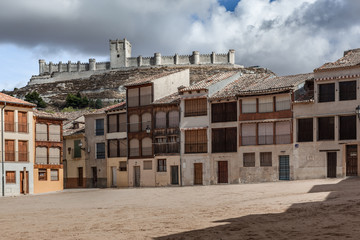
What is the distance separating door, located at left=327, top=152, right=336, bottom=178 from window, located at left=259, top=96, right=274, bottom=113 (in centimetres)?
597

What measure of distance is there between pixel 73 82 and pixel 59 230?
132 m

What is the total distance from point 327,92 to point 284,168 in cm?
652

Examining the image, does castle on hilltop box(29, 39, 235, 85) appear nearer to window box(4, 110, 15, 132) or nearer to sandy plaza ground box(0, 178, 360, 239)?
window box(4, 110, 15, 132)

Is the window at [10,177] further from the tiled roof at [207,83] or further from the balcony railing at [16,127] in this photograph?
the tiled roof at [207,83]

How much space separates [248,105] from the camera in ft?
149

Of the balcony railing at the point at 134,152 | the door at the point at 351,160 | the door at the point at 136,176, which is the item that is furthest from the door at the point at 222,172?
the door at the point at 351,160

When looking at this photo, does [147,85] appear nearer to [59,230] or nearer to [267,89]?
[267,89]

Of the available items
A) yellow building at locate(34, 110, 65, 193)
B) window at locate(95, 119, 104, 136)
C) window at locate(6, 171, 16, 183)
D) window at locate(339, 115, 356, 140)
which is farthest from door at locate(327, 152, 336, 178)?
window at locate(6, 171, 16, 183)

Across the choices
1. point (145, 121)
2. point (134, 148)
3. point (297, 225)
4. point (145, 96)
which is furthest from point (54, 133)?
point (297, 225)

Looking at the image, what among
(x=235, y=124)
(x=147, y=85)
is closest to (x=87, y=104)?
(x=147, y=85)

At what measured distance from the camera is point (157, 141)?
168ft

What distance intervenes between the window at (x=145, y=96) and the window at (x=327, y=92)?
55.3 feet

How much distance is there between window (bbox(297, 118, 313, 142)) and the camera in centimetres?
4197

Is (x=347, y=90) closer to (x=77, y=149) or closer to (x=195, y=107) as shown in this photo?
(x=195, y=107)
